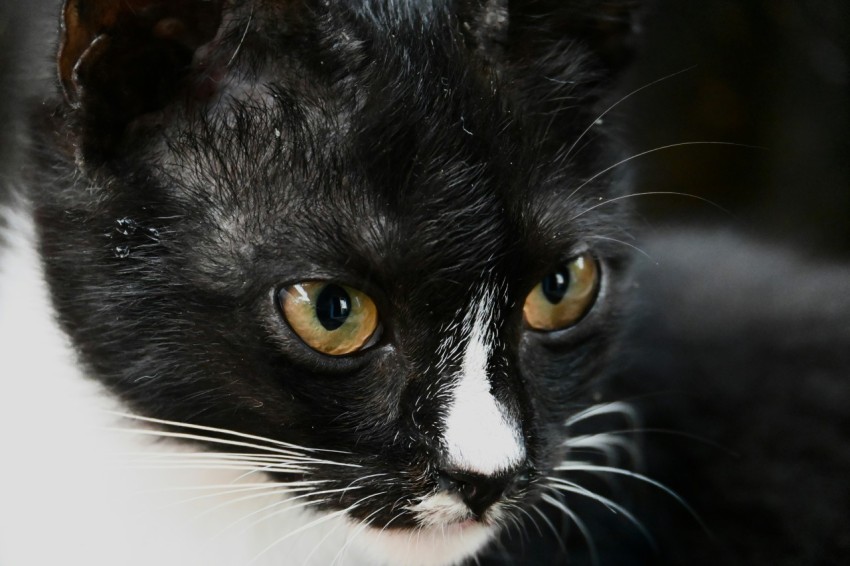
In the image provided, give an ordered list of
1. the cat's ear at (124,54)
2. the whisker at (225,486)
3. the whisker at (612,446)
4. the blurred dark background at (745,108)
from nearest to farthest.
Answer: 1. the cat's ear at (124,54)
2. the whisker at (225,486)
3. the blurred dark background at (745,108)
4. the whisker at (612,446)

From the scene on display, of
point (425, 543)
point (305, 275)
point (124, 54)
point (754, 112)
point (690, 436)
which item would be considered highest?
point (754, 112)

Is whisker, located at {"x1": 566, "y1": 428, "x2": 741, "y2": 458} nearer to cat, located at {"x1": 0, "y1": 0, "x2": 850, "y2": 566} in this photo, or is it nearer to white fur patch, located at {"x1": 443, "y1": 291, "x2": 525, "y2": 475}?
cat, located at {"x1": 0, "y1": 0, "x2": 850, "y2": 566}

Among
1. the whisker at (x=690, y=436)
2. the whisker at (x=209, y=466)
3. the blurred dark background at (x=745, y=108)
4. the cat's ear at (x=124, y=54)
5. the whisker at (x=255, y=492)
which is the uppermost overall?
the blurred dark background at (x=745, y=108)

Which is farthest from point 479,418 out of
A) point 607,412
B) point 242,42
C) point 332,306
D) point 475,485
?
point 607,412

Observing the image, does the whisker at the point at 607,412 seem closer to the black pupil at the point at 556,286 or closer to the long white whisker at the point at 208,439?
the black pupil at the point at 556,286

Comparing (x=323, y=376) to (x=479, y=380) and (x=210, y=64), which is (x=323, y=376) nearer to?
(x=479, y=380)

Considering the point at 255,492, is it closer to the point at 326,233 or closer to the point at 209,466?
the point at 209,466

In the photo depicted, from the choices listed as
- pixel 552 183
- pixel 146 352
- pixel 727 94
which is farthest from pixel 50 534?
pixel 727 94

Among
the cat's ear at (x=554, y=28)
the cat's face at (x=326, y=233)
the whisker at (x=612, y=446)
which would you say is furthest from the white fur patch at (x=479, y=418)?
the whisker at (x=612, y=446)

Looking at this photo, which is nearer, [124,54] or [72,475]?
[124,54]
